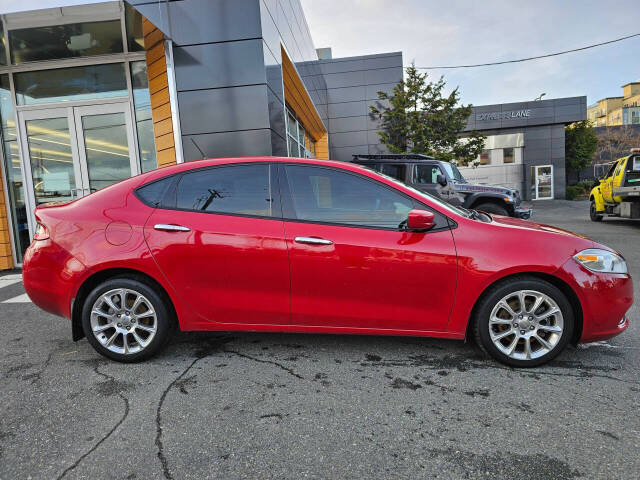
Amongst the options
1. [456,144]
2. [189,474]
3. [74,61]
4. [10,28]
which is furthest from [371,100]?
[189,474]

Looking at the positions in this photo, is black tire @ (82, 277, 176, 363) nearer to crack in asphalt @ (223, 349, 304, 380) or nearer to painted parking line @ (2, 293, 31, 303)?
crack in asphalt @ (223, 349, 304, 380)

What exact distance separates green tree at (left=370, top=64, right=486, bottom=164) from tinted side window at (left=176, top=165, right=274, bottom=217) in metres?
15.8

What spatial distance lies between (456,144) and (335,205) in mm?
17079

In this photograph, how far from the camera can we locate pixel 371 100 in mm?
20281

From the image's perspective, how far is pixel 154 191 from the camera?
3160 mm

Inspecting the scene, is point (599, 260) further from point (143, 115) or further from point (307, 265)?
point (143, 115)

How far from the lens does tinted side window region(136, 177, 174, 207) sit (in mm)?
3125

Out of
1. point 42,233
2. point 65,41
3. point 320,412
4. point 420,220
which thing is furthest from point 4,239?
point 420,220

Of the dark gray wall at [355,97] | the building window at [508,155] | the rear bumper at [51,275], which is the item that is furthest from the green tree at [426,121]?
the rear bumper at [51,275]

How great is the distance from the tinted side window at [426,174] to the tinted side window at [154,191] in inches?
267

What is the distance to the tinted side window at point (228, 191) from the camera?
305cm

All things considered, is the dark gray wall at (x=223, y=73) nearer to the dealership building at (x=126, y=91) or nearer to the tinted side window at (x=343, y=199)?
the dealership building at (x=126, y=91)

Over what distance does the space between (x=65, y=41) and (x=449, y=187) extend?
7625 millimetres

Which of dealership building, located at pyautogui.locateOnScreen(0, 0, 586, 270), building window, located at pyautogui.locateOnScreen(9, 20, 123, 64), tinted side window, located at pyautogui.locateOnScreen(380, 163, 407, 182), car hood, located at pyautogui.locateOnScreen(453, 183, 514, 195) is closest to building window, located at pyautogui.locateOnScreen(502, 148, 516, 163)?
car hood, located at pyautogui.locateOnScreen(453, 183, 514, 195)
